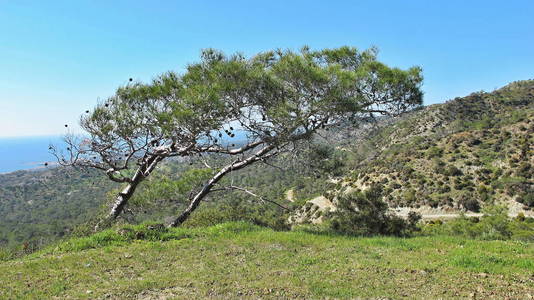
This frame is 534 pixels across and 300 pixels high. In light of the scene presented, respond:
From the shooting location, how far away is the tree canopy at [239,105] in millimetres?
8438

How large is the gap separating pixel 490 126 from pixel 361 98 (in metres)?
49.9

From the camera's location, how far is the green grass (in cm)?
442

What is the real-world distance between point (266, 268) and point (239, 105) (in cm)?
482

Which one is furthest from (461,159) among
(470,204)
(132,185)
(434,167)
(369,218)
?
(132,185)

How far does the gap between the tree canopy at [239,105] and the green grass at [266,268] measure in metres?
2.76

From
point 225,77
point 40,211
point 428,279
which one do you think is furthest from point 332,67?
point 40,211

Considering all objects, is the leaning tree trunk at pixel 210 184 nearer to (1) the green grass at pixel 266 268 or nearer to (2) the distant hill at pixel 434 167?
(2) the distant hill at pixel 434 167

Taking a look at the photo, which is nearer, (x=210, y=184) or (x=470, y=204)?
(x=210, y=184)

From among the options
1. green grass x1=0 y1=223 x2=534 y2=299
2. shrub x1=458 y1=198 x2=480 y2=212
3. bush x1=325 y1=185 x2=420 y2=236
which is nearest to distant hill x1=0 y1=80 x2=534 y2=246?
shrub x1=458 y1=198 x2=480 y2=212

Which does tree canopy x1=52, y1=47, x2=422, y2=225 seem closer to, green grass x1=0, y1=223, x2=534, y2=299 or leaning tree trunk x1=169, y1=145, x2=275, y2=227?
leaning tree trunk x1=169, y1=145, x2=275, y2=227

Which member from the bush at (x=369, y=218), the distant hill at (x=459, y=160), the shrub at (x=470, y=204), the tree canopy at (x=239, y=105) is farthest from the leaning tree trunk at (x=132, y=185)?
the shrub at (x=470, y=204)

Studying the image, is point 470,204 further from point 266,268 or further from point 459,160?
point 266,268

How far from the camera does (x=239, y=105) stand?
30.1 feet

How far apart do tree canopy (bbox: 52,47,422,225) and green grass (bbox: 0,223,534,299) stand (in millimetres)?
2765
